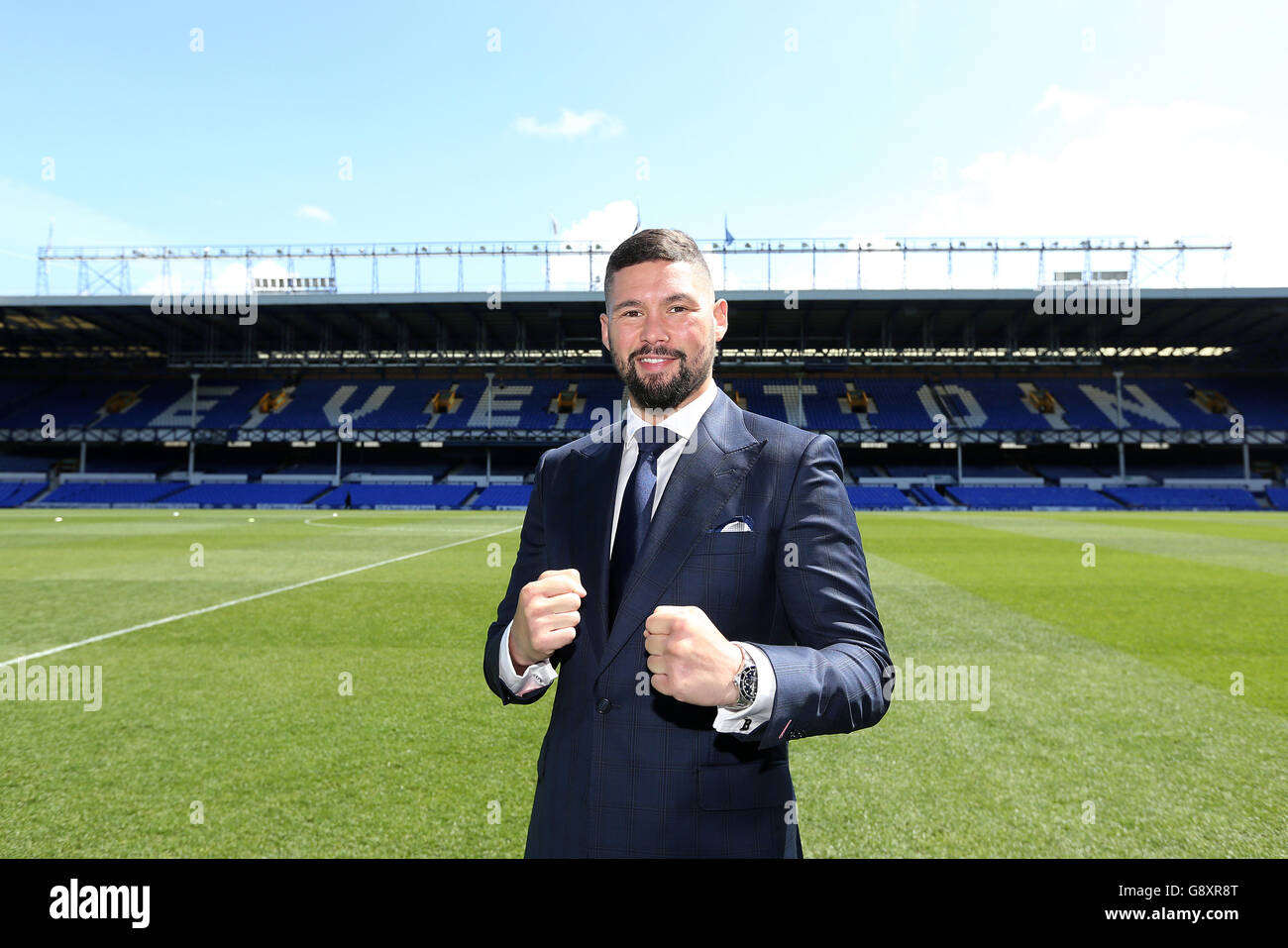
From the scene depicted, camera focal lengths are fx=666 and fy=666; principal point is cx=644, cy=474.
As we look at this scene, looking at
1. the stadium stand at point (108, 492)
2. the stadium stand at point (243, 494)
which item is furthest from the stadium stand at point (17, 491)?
the stadium stand at point (243, 494)

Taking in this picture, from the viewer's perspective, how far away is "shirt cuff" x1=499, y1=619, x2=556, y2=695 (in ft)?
4.95

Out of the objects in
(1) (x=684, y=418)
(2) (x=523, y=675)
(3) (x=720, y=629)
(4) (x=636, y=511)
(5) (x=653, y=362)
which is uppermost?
(5) (x=653, y=362)

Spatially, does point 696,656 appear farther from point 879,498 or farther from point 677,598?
point 879,498

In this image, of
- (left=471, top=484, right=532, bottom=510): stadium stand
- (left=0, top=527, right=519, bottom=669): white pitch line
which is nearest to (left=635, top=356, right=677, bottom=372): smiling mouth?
(left=0, top=527, right=519, bottom=669): white pitch line

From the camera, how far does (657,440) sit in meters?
1.60

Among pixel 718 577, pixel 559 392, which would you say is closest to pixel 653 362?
pixel 718 577

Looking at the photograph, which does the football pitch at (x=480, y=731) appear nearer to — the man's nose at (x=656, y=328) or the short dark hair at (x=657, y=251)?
the man's nose at (x=656, y=328)

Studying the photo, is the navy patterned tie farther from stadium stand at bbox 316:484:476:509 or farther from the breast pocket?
stadium stand at bbox 316:484:476:509

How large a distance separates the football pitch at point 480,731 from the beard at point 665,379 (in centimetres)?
259

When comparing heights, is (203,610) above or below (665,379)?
below

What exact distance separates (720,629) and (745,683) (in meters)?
0.30

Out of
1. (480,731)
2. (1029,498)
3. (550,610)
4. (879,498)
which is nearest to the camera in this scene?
(550,610)

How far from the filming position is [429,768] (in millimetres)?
4125
